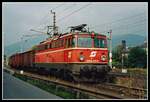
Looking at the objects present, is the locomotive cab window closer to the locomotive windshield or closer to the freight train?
the freight train

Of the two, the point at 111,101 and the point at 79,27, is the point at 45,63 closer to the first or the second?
the point at 79,27

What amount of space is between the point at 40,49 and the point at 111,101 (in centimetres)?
1729

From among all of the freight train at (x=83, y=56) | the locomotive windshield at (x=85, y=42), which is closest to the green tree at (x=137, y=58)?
the freight train at (x=83, y=56)

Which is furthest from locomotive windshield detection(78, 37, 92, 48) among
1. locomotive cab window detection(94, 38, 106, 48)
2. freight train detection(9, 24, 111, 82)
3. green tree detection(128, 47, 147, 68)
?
green tree detection(128, 47, 147, 68)

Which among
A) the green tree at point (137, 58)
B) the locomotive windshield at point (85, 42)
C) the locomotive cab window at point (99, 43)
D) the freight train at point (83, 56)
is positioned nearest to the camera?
the freight train at point (83, 56)

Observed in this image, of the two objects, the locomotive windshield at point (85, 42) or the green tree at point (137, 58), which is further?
the green tree at point (137, 58)

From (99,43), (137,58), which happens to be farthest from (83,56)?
(137,58)

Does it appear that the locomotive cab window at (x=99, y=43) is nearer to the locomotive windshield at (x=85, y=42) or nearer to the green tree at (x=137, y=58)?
the locomotive windshield at (x=85, y=42)

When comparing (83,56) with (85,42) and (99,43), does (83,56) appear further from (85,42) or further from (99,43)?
(99,43)

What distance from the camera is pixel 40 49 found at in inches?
1146

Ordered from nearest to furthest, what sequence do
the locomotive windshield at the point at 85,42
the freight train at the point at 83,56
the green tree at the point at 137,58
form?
the freight train at the point at 83,56
the locomotive windshield at the point at 85,42
the green tree at the point at 137,58

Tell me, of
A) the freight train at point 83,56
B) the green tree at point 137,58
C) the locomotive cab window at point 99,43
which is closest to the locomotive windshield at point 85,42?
the freight train at point 83,56

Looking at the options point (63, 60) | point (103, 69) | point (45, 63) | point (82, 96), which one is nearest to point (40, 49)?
point (45, 63)

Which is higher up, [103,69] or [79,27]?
[79,27]
